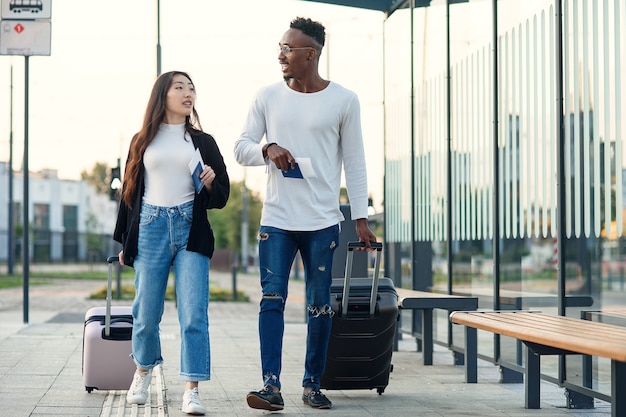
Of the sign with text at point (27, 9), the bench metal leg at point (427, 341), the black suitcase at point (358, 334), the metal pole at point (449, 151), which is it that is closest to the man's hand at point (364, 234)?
the black suitcase at point (358, 334)

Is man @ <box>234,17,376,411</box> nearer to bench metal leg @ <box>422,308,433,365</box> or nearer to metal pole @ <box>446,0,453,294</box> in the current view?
bench metal leg @ <box>422,308,433,365</box>

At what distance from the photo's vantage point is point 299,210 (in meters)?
5.59

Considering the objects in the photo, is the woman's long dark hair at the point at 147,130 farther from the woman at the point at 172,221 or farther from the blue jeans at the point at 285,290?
the blue jeans at the point at 285,290

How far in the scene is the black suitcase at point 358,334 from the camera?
19.9ft

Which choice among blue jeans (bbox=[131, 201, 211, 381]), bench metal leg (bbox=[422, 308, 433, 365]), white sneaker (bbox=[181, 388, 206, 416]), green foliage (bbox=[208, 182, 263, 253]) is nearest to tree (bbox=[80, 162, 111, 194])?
green foliage (bbox=[208, 182, 263, 253])

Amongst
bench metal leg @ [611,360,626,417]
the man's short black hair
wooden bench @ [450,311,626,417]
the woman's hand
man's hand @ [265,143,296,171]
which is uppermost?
the man's short black hair

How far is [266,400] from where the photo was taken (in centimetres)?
541

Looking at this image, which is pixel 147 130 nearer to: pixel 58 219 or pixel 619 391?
pixel 619 391

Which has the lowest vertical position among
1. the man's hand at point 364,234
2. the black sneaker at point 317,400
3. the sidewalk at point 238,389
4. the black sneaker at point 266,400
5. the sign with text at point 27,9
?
the sidewalk at point 238,389

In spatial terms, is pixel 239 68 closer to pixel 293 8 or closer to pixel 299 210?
pixel 293 8

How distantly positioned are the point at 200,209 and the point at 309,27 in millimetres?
1056

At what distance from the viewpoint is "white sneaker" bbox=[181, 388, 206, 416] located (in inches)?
215

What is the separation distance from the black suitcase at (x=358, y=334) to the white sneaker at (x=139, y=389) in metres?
0.95

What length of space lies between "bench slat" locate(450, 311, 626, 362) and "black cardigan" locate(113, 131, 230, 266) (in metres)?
1.37
